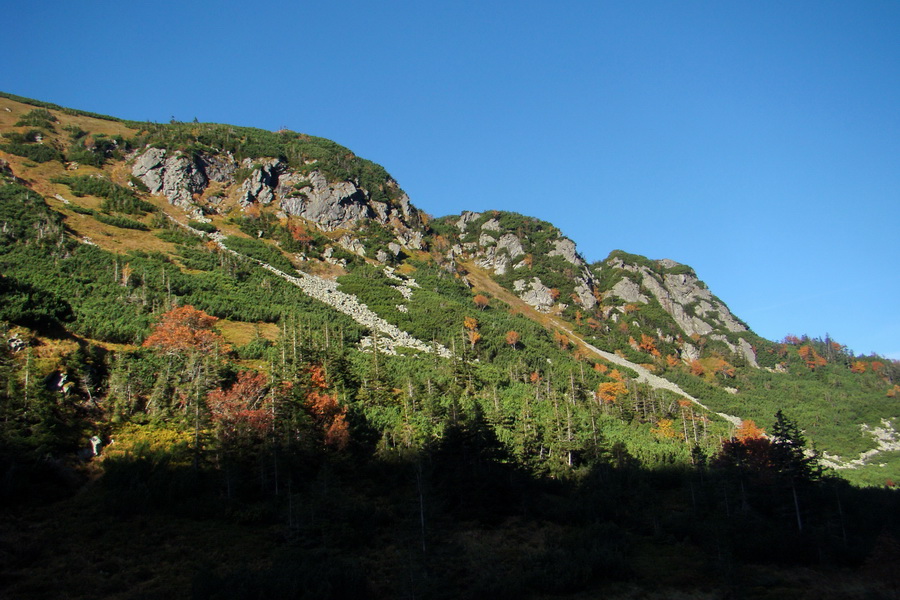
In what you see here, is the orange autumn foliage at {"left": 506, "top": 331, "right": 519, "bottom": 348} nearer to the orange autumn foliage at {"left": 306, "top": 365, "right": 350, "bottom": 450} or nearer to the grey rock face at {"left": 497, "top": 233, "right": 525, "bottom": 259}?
the orange autumn foliage at {"left": 306, "top": 365, "right": 350, "bottom": 450}

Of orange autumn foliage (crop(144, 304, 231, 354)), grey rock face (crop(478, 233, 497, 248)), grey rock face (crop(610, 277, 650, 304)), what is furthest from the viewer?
grey rock face (crop(478, 233, 497, 248))

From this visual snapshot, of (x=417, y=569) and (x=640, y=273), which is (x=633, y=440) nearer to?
(x=417, y=569)

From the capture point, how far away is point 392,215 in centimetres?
14262

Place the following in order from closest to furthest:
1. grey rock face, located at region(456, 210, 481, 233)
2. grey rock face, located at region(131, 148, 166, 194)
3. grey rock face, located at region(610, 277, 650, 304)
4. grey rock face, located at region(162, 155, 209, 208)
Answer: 1. grey rock face, located at region(162, 155, 209, 208)
2. grey rock face, located at region(131, 148, 166, 194)
3. grey rock face, located at region(610, 277, 650, 304)
4. grey rock face, located at region(456, 210, 481, 233)

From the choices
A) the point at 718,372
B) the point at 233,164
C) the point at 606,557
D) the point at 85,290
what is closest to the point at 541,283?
the point at 718,372

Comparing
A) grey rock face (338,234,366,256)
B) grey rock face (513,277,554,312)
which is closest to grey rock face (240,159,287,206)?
grey rock face (338,234,366,256)

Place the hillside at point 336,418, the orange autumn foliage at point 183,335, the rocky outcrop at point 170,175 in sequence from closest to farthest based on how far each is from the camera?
the hillside at point 336,418, the orange autumn foliage at point 183,335, the rocky outcrop at point 170,175

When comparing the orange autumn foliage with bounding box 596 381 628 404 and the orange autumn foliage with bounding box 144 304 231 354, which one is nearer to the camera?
the orange autumn foliage with bounding box 144 304 231 354

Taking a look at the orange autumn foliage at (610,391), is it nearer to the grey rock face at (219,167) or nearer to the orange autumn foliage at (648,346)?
the orange autumn foliage at (648,346)

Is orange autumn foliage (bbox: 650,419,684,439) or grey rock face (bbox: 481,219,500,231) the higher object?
grey rock face (bbox: 481,219,500,231)

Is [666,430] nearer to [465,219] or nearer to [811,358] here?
[811,358]

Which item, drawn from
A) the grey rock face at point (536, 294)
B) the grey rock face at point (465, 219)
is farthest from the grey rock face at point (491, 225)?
the grey rock face at point (536, 294)

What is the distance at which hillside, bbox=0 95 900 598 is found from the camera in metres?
25.5

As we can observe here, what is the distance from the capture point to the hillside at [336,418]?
2547 centimetres
